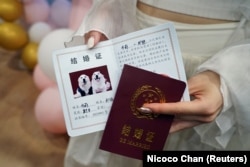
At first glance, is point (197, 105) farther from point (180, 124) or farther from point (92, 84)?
point (92, 84)

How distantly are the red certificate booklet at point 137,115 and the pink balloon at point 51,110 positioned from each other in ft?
2.17

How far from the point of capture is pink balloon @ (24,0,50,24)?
155cm

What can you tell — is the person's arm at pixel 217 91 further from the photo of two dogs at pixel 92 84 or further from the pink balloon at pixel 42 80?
the pink balloon at pixel 42 80

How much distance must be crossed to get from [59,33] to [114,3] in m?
0.57

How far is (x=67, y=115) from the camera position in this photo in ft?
2.15

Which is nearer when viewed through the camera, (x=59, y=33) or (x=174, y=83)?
(x=174, y=83)

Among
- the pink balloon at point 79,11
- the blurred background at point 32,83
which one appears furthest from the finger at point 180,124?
the pink balloon at point 79,11

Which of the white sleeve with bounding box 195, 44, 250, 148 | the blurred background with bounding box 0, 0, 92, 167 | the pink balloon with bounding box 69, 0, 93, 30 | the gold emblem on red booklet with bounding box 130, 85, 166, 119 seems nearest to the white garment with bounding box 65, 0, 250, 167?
the white sleeve with bounding box 195, 44, 250, 148

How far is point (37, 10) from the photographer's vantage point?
1.56 meters

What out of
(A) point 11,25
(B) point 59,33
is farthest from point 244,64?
(A) point 11,25

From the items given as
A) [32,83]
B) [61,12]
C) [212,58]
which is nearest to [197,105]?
[212,58]

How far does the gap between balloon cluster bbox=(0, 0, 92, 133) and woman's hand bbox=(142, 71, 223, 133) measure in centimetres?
70

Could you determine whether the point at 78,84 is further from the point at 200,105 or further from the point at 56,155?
the point at 56,155

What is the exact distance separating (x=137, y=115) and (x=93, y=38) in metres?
0.17
